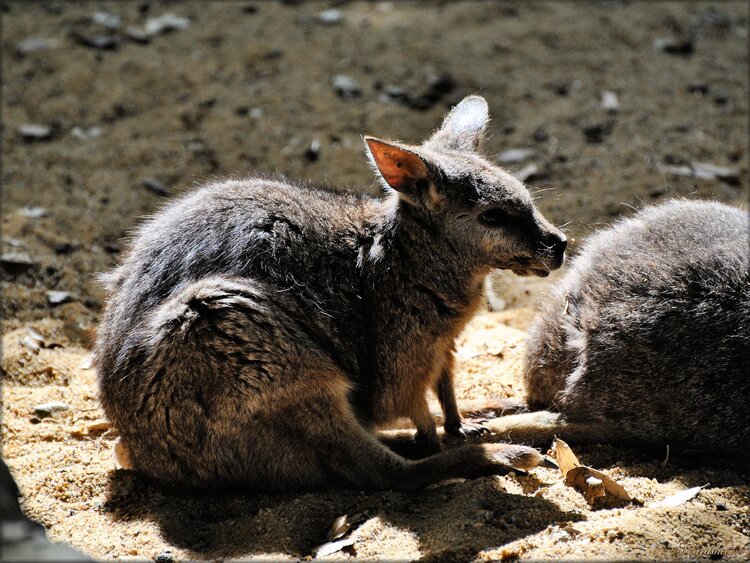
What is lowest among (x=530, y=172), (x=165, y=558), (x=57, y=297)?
(x=165, y=558)

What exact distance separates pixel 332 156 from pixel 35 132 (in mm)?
3041

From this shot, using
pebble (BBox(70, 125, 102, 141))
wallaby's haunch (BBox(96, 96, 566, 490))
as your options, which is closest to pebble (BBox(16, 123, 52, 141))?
pebble (BBox(70, 125, 102, 141))

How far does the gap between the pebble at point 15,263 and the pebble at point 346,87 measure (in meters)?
3.84

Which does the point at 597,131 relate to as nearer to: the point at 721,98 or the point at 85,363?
the point at 721,98

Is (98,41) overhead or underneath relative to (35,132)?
overhead

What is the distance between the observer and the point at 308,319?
473 centimetres

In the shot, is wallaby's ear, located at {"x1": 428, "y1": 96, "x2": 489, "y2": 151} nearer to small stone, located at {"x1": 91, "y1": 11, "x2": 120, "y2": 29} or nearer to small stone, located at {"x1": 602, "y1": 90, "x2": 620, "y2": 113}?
small stone, located at {"x1": 602, "y1": 90, "x2": 620, "y2": 113}

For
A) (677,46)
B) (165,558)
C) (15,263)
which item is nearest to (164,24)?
(15,263)

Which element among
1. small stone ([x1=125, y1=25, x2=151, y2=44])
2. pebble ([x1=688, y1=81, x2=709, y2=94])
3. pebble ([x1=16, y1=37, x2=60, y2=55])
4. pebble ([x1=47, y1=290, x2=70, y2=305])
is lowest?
pebble ([x1=47, y1=290, x2=70, y2=305])

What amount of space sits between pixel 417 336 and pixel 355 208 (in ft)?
2.99

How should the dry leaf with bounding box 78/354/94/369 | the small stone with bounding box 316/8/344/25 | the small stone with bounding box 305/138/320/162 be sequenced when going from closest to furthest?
the dry leaf with bounding box 78/354/94/369 → the small stone with bounding box 305/138/320/162 → the small stone with bounding box 316/8/344/25

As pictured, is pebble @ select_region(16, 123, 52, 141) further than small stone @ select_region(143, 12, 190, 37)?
No

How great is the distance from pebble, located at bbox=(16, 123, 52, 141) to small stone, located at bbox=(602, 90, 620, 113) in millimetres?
5814

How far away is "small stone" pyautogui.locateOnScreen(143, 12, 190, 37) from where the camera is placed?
32.4 feet
